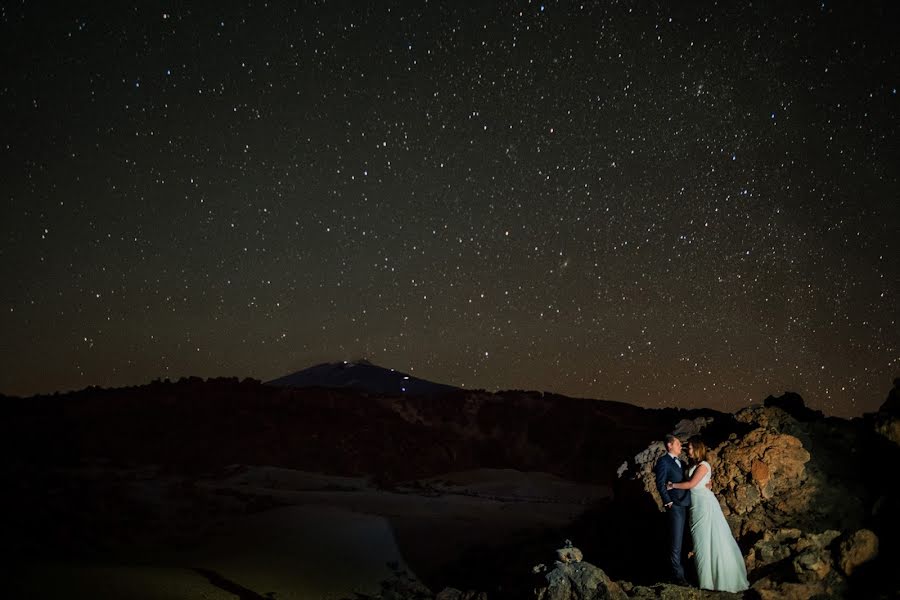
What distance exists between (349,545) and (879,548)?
871cm

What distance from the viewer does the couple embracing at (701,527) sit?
6.16m

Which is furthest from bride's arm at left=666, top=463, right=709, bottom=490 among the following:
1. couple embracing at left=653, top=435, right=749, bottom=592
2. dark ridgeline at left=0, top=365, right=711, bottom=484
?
dark ridgeline at left=0, top=365, right=711, bottom=484

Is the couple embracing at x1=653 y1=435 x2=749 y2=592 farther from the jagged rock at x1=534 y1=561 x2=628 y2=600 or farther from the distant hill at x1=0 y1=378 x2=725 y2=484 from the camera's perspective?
the distant hill at x1=0 y1=378 x2=725 y2=484

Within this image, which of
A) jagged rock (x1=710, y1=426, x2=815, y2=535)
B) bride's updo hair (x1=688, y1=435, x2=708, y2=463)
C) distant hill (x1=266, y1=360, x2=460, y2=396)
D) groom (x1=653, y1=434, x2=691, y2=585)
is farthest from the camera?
distant hill (x1=266, y1=360, x2=460, y2=396)

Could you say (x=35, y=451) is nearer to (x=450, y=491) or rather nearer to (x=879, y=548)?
(x=450, y=491)

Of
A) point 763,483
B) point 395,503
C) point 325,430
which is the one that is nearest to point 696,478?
point 763,483

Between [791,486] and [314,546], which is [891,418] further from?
[314,546]

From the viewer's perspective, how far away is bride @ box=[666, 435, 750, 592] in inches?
242

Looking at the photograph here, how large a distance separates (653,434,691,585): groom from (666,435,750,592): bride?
0.46ft

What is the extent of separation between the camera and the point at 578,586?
590 centimetres

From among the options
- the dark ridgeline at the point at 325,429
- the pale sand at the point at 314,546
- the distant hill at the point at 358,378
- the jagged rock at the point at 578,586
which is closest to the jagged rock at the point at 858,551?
the jagged rock at the point at 578,586

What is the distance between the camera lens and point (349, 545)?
38.9 feet

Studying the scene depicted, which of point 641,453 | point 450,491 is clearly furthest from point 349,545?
point 450,491

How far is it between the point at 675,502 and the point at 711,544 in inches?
21.7
